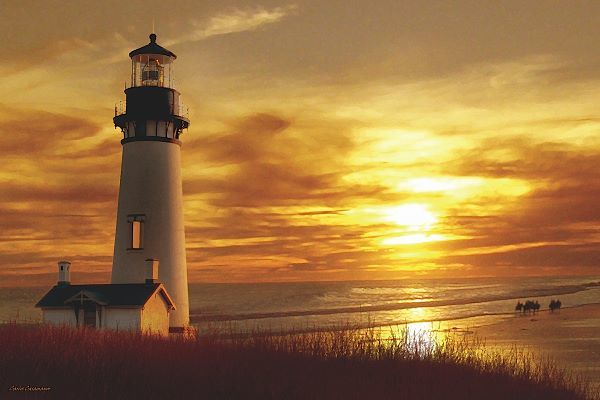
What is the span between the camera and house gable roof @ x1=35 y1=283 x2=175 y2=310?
2641cm

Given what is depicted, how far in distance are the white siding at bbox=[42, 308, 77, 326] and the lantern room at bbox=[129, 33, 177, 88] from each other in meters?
9.34

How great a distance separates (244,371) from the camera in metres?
13.4

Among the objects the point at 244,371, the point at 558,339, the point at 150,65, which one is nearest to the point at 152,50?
the point at 150,65

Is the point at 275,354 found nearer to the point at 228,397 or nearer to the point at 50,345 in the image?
the point at 228,397

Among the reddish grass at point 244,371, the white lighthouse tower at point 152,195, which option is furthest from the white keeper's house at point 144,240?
the reddish grass at point 244,371

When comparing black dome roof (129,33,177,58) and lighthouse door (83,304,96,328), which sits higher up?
black dome roof (129,33,177,58)

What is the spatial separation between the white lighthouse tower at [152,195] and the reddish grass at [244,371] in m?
11.1

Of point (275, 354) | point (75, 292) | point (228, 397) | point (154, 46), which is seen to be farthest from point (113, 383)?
point (154, 46)

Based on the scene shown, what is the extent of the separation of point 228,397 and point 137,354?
2.89 metres

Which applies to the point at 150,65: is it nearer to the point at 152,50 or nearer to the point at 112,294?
the point at 152,50

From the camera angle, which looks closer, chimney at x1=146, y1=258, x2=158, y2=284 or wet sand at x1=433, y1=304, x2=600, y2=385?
chimney at x1=146, y1=258, x2=158, y2=284

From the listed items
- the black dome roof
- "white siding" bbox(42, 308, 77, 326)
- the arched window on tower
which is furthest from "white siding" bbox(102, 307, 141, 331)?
the black dome roof

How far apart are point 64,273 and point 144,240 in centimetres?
393

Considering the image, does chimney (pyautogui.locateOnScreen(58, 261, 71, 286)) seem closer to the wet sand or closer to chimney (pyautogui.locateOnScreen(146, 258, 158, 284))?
chimney (pyautogui.locateOnScreen(146, 258, 158, 284))
